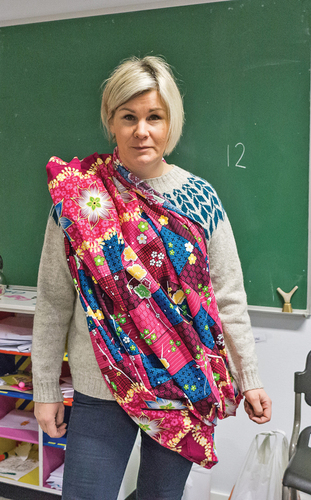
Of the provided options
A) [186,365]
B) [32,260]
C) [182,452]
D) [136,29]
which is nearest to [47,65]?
[136,29]

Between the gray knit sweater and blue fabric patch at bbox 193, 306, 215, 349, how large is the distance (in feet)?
0.29

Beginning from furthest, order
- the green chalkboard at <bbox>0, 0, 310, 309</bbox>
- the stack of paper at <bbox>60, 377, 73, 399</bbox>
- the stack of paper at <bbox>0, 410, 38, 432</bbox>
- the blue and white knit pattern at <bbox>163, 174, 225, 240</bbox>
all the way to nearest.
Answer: the stack of paper at <bbox>0, 410, 38, 432</bbox> < the stack of paper at <bbox>60, 377, 73, 399</bbox> < the green chalkboard at <bbox>0, 0, 310, 309</bbox> < the blue and white knit pattern at <bbox>163, 174, 225, 240</bbox>

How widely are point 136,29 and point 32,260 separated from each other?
120cm

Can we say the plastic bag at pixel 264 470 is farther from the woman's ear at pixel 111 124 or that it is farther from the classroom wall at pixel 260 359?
the woman's ear at pixel 111 124

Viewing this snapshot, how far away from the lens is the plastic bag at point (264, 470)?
1.68 m

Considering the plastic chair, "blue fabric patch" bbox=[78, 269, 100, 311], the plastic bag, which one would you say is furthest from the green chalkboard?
"blue fabric patch" bbox=[78, 269, 100, 311]

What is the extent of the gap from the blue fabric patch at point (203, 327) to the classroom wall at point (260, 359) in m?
0.94

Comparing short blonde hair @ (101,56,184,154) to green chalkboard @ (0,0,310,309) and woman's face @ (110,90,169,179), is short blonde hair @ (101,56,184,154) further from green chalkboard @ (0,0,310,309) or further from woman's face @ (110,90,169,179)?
green chalkboard @ (0,0,310,309)

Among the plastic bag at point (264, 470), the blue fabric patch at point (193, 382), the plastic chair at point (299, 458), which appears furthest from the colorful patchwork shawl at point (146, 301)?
the plastic bag at point (264, 470)

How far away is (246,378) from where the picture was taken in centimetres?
110

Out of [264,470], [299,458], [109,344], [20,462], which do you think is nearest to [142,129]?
[109,344]

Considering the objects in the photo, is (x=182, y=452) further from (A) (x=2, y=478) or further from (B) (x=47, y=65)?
(B) (x=47, y=65)

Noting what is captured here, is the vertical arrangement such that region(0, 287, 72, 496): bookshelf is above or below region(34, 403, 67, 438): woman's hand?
below

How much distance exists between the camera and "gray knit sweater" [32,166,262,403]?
1.04m
